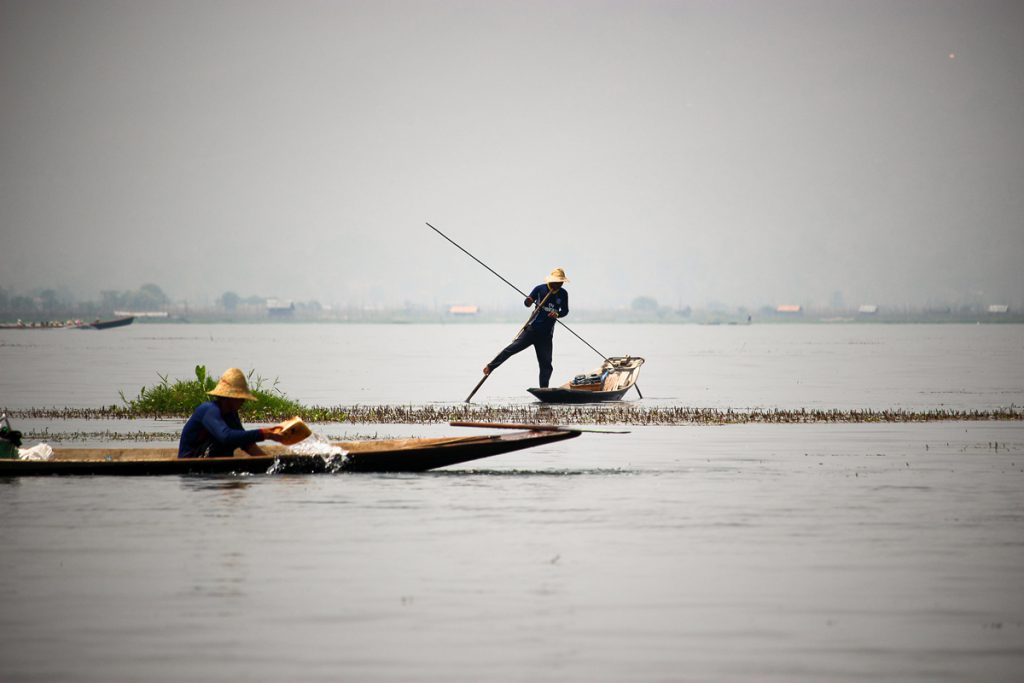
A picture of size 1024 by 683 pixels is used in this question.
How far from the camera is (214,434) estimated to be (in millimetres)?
14898

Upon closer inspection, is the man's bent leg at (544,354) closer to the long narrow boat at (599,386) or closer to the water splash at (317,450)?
the long narrow boat at (599,386)

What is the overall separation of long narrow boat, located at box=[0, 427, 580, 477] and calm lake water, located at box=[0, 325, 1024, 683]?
0.22 m

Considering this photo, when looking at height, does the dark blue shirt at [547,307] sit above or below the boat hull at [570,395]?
above

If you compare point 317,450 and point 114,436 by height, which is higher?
point 317,450

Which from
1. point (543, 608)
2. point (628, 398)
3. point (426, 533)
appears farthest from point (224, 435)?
point (628, 398)

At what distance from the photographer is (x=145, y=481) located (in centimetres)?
1575

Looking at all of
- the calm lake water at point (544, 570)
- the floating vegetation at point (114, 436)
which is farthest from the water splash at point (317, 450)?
the floating vegetation at point (114, 436)

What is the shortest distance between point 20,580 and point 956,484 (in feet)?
34.5

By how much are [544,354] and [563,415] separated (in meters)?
2.70

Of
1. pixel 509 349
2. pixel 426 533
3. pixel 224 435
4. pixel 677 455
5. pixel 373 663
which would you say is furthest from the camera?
pixel 509 349

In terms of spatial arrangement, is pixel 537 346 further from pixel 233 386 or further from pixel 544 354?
pixel 233 386

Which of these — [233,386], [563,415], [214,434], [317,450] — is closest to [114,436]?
[317,450]

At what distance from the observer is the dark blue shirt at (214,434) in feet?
48.3

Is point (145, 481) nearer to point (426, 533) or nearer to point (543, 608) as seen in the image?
point (426, 533)
